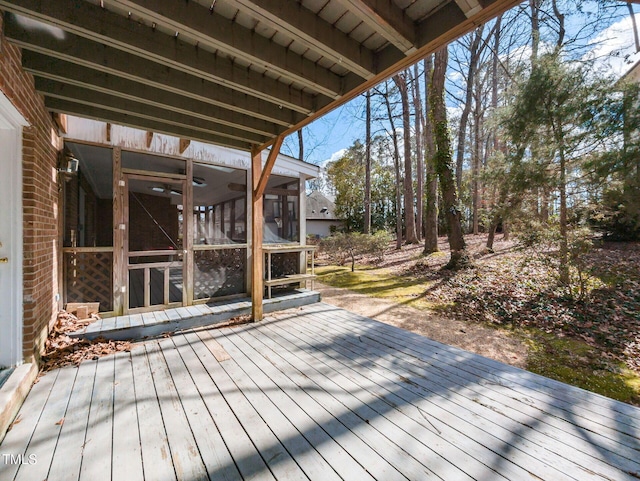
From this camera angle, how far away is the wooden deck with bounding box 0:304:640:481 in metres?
1.64

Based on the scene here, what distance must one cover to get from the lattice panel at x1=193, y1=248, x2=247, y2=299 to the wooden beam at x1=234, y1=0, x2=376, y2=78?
378 cm

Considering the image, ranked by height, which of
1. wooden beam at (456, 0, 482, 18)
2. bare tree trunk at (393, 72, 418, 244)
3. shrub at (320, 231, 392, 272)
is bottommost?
shrub at (320, 231, 392, 272)

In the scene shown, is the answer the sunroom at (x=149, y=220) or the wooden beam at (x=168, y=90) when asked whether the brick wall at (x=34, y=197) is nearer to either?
the wooden beam at (x=168, y=90)

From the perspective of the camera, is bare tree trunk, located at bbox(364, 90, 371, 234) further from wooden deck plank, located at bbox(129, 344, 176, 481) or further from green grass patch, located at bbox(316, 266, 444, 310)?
wooden deck plank, located at bbox(129, 344, 176, 481)

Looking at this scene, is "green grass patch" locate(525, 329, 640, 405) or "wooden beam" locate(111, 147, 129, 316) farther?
"wooden beam" locate(111, 147, 129, 316)

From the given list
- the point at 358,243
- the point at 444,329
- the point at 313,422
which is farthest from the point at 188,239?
the point at 358,243

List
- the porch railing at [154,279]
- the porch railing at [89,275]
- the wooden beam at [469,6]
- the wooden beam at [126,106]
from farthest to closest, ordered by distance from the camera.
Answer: the porch railing at [154,279] < the porch railing at [89,275] < the wooden beam at [126,106] < the wooden beam at [469,6]

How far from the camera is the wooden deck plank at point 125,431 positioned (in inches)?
63.5

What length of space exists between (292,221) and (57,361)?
14.3 feet

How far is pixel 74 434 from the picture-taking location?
1902mm

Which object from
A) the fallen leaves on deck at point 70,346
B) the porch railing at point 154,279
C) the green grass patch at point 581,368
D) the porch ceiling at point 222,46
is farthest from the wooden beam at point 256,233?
the green grass patch at point 581,368

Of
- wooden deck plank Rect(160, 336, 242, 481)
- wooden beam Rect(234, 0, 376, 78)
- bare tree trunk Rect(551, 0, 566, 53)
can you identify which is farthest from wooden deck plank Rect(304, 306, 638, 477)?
bare tree trunk Rect(551, 0, 566, 53)

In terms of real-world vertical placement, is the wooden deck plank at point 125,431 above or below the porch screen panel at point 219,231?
below

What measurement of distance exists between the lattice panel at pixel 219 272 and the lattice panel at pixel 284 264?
2.77ft
